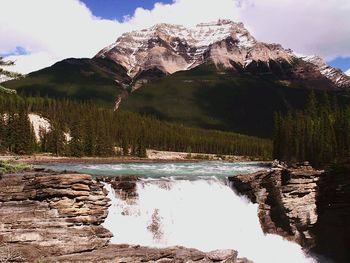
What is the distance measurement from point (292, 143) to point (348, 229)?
74.0 metres

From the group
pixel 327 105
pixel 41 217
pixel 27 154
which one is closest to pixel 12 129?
pixel 27 154

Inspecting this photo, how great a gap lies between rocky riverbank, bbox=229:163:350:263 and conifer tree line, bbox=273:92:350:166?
127ft

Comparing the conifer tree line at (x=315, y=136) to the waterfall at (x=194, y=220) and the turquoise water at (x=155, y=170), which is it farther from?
the waterfall at (x=194, y=220)

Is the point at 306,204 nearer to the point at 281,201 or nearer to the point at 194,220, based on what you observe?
the point at 281,201

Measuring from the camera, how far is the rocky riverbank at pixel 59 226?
29.3 m

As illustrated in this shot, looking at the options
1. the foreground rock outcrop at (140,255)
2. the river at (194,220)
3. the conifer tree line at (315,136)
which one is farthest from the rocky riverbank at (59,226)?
the conifer tree line at (315,136)

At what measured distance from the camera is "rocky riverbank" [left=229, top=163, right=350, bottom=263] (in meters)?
50.1

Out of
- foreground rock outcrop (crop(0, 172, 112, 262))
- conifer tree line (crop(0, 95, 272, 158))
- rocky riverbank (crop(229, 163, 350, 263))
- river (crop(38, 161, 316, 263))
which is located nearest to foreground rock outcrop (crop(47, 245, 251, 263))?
foreground rock outcrop (crop(0, 172, 112, 262))

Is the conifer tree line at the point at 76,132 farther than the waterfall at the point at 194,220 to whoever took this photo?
Yes

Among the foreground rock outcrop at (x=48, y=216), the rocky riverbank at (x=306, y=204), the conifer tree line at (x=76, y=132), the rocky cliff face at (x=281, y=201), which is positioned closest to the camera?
the foreground rock outcrop at (x=48, y=216)

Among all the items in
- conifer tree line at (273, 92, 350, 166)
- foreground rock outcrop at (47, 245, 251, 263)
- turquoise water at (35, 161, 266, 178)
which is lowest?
foreground rock outcrop at (47, 245, 251, 263)

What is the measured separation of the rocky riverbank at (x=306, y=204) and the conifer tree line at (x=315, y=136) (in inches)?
1519

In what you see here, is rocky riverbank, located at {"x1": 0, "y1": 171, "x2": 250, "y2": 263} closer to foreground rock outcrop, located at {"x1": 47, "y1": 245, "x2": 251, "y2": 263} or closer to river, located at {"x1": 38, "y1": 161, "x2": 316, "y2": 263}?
foreground rock outcrop, located at {"x1": 47, "y1": 245, "x2": 251, "y2": 263}

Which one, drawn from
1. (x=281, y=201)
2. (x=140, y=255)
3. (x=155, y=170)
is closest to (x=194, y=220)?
(x=281, y=201)
